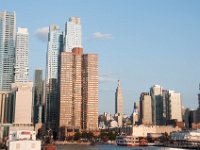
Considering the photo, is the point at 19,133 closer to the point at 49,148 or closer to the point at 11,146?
the point at 11,146

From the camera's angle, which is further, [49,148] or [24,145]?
[49,148]

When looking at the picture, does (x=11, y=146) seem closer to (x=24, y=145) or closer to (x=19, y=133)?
(x=24, y=145)

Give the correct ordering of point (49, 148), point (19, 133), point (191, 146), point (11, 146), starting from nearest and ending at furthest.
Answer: point (11, 146)
point (19, 133)
point (49, 148)
point (191, 146)

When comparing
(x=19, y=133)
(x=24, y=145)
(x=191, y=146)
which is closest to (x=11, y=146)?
(x=24, y=145)

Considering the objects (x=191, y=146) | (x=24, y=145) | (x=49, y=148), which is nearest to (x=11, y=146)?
(x=24, y=145)

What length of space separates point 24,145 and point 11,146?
8.33 feet

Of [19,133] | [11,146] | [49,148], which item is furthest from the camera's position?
[49,148]

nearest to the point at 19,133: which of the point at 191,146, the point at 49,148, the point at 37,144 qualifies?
the point at 37,144

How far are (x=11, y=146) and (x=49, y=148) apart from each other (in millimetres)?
32547

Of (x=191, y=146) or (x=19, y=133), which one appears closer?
(x=19, y=133)

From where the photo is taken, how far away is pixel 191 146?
643 feet

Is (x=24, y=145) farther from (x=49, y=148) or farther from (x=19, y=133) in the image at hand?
(x=49, y=148)

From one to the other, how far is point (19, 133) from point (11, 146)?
11.2 meters

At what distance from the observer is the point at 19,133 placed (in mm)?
84500
